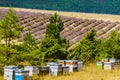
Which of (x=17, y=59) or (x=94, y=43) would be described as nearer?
(x=17, y=59)

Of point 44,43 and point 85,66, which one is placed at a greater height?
point 44,43

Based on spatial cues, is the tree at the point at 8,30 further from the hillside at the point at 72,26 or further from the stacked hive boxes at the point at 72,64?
the hillside at the point at 72,26

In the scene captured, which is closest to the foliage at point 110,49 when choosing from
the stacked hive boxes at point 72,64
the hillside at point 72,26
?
the stacked hive boxes at point 72,64

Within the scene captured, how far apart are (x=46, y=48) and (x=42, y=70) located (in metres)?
6.18

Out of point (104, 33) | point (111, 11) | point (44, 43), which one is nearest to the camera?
point (44, 43)

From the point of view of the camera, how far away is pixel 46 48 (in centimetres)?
3456

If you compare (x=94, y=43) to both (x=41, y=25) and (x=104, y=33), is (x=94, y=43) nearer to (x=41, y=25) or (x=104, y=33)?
(x=104, y=33)

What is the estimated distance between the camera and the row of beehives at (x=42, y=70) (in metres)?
24.7

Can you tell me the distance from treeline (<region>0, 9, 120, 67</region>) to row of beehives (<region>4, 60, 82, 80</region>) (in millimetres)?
2432

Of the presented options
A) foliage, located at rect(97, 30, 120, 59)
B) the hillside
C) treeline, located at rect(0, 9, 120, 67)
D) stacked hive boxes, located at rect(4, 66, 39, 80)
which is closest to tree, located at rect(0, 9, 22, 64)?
treeline, located at rect(0, 9, 120, 67)

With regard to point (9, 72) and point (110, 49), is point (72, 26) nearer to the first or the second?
point (110, 49)

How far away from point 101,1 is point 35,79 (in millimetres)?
116431

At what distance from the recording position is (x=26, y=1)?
12681 cm

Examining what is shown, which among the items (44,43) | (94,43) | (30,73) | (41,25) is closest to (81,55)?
(94,43)
